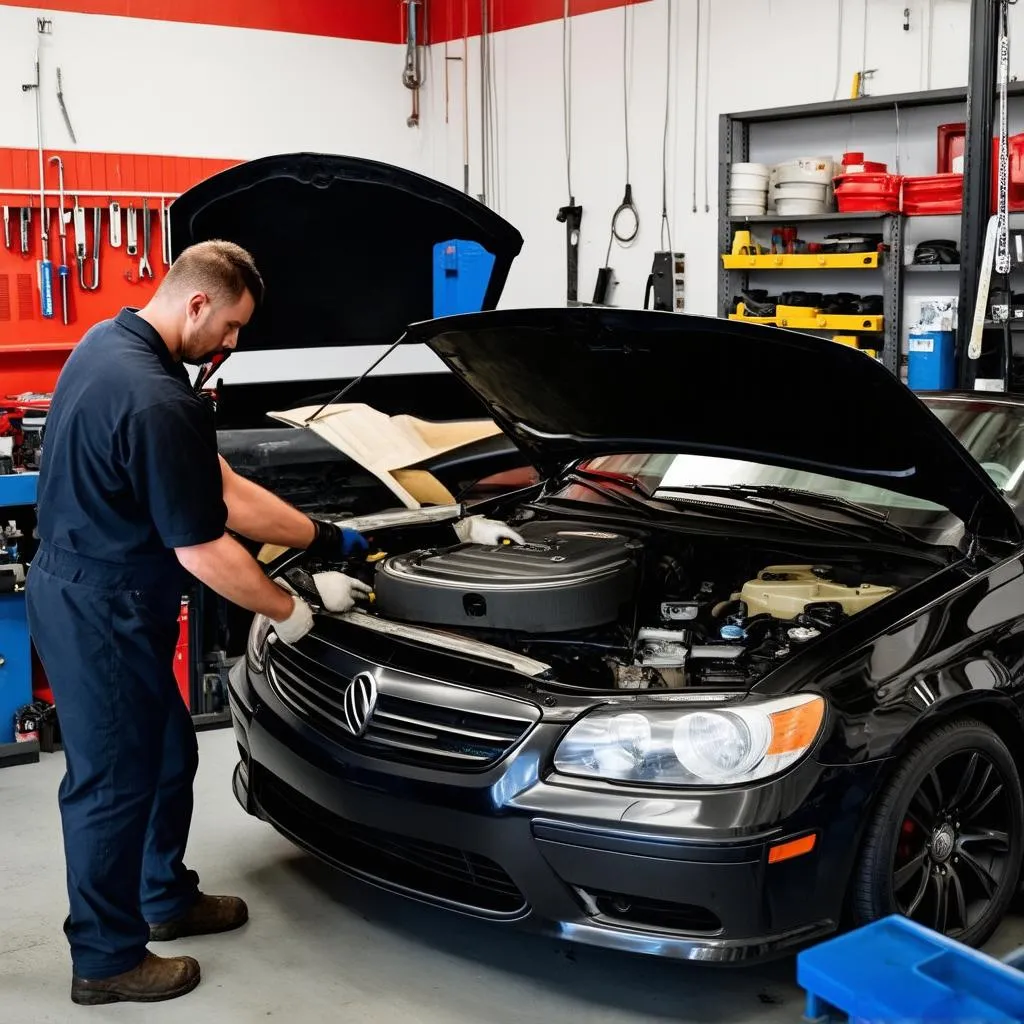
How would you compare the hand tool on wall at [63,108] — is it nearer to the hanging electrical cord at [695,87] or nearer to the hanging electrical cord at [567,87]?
the hanging electrical cord at [567,87]

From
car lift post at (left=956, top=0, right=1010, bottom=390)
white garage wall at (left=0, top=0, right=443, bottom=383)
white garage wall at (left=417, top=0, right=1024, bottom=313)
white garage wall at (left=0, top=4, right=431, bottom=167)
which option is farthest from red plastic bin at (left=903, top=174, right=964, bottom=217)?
white garage wall at (left=0, top=4, right=431, bottom=167)

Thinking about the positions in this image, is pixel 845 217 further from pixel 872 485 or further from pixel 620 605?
pixel 620 605

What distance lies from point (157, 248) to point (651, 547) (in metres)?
4.25

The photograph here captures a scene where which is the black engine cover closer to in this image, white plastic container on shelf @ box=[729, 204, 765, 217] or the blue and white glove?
the blue and white glove

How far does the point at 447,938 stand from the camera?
2715 millimetres

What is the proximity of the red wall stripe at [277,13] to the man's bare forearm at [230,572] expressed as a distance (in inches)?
190

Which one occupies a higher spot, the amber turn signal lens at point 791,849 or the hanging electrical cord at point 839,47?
the hanging electrical cord at point 839,47

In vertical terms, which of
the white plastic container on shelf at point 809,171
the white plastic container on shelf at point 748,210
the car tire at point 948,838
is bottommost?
the car tire at point 948,838

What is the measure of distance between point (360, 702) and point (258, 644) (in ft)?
1.70

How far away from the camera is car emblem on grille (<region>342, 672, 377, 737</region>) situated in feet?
7.98

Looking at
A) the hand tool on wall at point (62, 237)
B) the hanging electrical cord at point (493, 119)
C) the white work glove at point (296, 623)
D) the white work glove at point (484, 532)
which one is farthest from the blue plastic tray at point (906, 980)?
the hanging electrical cord at point (493, 119)

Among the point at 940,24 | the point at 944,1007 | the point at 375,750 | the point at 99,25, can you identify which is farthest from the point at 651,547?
the point at 99,25

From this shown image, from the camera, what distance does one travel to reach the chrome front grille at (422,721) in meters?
2.29

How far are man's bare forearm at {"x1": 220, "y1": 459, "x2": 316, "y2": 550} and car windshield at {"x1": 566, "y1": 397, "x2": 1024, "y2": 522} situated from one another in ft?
2.73
